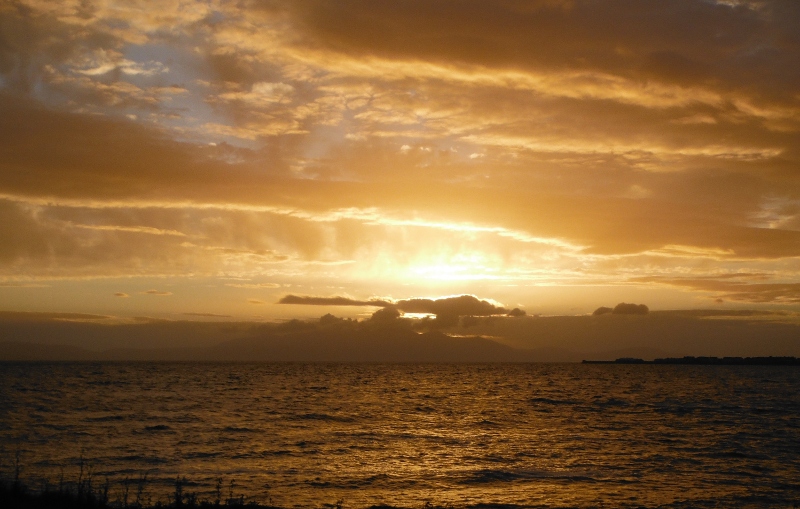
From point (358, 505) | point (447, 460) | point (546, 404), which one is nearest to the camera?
point (358, 505)

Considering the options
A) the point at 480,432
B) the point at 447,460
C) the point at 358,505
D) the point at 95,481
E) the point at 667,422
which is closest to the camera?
the point at 358,505

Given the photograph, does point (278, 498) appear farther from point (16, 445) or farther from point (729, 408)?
point (729, 408)

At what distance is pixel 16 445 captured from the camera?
38.3 meters

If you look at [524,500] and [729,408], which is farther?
[729,408]

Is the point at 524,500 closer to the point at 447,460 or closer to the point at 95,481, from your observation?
the point at 447,460

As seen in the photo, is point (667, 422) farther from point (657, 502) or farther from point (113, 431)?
point (113, 431)

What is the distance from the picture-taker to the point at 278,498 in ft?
84.2

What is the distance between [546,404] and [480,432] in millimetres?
29351

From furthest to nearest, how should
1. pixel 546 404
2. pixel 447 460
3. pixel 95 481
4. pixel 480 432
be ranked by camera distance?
pixel 546 404, pixel 480 432, pixel 447 460, pixel 95 481

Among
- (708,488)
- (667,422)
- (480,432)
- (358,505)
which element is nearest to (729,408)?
(667,422)

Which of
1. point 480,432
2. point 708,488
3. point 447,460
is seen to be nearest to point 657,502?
point 708,488

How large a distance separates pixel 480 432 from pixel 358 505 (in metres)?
25.5

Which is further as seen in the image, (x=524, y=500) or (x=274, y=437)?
(x=274, y=437)

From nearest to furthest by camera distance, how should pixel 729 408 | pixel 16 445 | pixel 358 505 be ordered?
pixel 358 505 < pixel 16 445 < pixel 729 408
